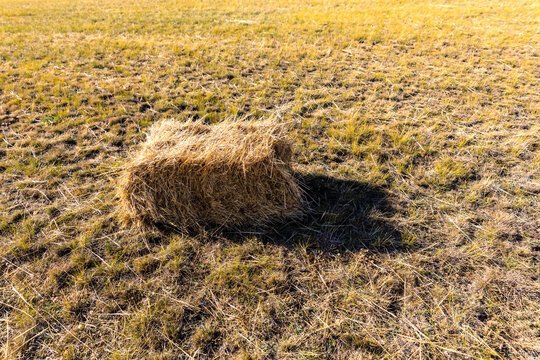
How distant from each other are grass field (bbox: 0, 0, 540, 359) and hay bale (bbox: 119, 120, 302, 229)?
0.90 feet

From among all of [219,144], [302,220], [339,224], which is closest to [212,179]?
[219,144]

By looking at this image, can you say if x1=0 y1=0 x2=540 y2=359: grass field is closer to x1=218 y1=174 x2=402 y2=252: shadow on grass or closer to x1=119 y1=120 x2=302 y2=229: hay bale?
x1=218 y1=174 x2=402 y2=252: shadow on grass

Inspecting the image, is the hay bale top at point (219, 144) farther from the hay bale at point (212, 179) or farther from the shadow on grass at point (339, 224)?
the shadow on grass at point (339, 224)

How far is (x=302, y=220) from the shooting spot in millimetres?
3809

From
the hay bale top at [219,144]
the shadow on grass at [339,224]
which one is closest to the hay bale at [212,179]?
the hay bale top at [219,144]

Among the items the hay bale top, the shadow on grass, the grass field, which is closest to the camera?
the grass field

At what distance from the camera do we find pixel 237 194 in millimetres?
3602

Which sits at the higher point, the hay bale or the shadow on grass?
the hay bale

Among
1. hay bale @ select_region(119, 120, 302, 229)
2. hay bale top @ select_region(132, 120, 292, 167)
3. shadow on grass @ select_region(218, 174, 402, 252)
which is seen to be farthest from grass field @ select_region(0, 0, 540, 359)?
hay bale top @ select_region(132, 120, 292, 167)

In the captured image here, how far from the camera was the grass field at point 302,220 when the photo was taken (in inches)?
105

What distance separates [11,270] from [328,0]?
63.3 feet

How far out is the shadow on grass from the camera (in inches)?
138

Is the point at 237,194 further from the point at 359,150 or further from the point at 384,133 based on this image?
the point at 384,133

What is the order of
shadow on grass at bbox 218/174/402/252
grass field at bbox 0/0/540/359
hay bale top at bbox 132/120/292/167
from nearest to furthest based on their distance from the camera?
grass field at bbox 0/0/540/359, hay bale top at bbox 132/120/292/167, shadow on grass at bbox 218/174/402/252
